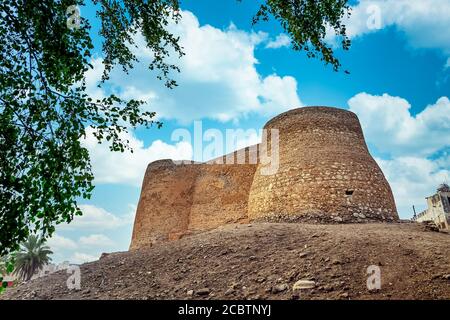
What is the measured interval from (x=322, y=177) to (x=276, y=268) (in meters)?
5.96

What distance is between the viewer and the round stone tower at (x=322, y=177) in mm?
11648

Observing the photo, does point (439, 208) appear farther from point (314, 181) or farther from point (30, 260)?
point (30, 260)

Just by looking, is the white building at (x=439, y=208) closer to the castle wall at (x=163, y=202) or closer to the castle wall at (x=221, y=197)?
the castle wall at (x=221, y=197)

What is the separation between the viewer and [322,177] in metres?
12.1

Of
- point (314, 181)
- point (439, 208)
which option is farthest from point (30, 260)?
point (439, 208)

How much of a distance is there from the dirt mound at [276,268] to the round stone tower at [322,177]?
1877mm

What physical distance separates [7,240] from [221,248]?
238 inches

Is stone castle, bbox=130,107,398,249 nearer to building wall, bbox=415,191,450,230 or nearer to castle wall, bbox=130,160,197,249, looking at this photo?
castle wall, bbox=130,160,197,249

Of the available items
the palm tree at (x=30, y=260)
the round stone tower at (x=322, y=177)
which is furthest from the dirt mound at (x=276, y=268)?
the palm tree at (x=30, y=260)

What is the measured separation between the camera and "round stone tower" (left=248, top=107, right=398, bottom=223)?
1165 cm

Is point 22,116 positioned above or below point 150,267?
above
